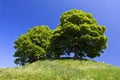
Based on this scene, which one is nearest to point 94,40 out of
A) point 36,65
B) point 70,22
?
point 70,22

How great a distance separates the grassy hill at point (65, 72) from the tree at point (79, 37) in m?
6.60

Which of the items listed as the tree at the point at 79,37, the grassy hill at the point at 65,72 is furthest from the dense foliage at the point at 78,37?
the grassy hill at the point at 65,72

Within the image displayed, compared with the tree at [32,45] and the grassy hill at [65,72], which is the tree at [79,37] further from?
the tree at [32,45]

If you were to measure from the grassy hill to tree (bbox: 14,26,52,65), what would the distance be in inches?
748

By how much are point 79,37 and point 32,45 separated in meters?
17.0

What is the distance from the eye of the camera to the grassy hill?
136 feet

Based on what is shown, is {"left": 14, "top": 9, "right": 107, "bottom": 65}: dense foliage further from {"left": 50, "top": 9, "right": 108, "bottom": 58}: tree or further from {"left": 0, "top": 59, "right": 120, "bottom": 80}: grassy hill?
{"left": 0, "top": 59, "right": 120, "bottom": 80}: grassy hill

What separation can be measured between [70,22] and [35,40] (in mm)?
15842

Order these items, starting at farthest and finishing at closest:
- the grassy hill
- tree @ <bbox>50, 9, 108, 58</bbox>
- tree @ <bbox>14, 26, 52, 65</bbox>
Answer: tree @ <bbox>14, 26, 52, 65</bbox>, tree @ <bbox>50, 9, 108, 58</bbox>, the grassy hill

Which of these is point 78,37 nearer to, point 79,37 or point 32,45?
point 79,37

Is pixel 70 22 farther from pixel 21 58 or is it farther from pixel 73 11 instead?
pixel 21 58

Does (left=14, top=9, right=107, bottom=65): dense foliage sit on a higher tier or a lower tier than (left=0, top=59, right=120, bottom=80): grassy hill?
higher

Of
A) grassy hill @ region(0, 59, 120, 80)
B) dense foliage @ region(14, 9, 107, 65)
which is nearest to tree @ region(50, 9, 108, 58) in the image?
dense foliage @ region(14, 9, 107, 65)

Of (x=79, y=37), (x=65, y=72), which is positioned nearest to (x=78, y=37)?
(x=79, y=37)
